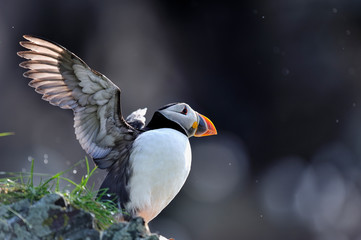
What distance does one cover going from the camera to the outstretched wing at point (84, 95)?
137 inches

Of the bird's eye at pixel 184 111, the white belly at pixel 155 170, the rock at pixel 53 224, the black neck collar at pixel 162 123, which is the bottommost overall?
the white belly at pixel 155 170

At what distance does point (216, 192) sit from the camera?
10.4 m

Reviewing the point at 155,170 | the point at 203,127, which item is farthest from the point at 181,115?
the point at 155,170

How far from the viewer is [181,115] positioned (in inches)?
149

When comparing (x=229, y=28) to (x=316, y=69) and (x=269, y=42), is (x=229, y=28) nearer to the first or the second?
(x=269, y=42)

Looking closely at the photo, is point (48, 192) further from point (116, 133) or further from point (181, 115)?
point (181, 115)

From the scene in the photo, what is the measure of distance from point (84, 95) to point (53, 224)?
1612 millimetres

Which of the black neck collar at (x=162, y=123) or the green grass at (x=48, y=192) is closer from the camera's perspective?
the green grass at (x=48, y=192)

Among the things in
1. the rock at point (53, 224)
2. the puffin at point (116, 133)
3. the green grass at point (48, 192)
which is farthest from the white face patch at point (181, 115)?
the rock at point (53, 224)

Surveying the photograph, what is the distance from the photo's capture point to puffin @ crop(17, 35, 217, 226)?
3.37m

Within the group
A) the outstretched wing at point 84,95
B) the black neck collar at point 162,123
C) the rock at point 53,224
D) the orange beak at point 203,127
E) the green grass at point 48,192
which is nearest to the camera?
the rock at point 53,224

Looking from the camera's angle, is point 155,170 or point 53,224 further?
point 155,170

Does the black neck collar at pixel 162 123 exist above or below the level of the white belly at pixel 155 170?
above

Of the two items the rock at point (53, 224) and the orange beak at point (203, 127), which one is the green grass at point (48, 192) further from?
the orange beak at point (203, 127)
